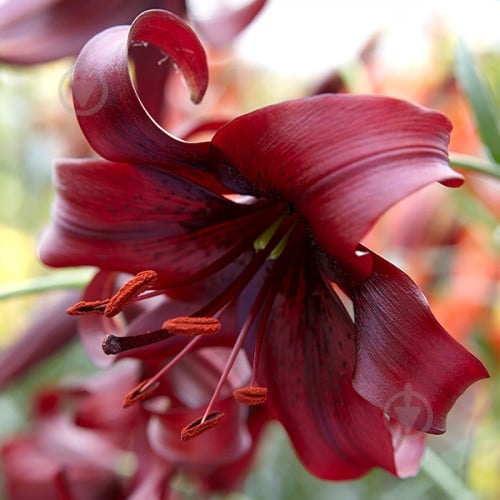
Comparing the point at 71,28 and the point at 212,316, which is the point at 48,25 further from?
the point at 212,316

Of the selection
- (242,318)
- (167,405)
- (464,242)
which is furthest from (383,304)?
(464,242)

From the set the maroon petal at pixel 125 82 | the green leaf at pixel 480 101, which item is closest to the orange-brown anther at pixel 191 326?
the maroon petal at pixel 125 82

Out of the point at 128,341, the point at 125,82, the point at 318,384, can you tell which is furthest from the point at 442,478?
the point at 125,82

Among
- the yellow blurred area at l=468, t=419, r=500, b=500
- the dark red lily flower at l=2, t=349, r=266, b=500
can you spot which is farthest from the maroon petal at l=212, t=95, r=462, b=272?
the yellow blurred area at l=468, t=419, r=500, b=500

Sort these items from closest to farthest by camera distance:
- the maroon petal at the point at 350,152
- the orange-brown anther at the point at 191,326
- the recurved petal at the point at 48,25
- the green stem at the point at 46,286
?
1. the maroon petal at the point at 350,152
2. the orange-brown anther at the point at 191,326
3. the green stem at the point at 46,286
4. the recurved petal at the point at 48,25

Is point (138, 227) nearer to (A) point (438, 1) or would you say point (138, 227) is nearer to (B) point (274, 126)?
(B) point (274, 126)

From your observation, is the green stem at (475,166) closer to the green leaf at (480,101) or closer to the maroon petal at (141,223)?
the green leaf at (480,101)
